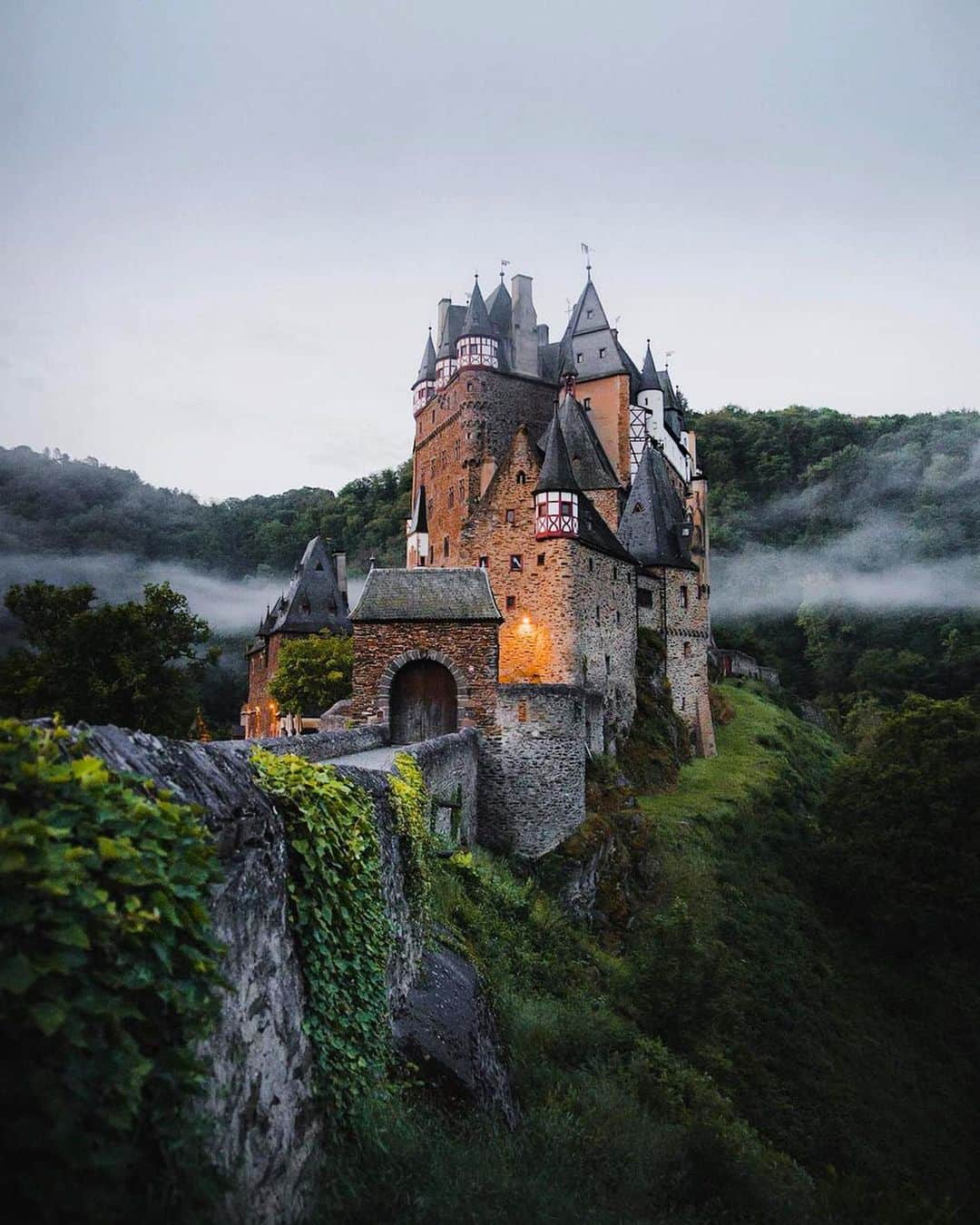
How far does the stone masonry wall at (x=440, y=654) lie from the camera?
20.8 meters

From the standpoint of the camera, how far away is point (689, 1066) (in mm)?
13773

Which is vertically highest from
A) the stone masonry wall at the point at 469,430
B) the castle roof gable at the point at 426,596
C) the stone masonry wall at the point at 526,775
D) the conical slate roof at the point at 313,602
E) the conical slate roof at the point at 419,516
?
the stone masonry wall at the point at 469,430

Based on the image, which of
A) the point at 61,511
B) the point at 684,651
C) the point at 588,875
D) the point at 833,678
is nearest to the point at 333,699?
the point at 684,651

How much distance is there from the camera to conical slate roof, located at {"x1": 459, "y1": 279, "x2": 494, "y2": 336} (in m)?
49.4

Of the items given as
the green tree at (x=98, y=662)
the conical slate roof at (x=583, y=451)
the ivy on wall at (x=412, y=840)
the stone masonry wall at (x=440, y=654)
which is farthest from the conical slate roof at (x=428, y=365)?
the ivy on wall at (x=412, y=840)

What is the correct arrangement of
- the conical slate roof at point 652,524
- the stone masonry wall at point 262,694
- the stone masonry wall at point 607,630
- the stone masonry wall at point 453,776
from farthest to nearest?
the stone masonry wall at point 262,694
the conical slate roof at point 652,524
the stone masonry wall at point 607,630
the stone masonry wall at point 453,776

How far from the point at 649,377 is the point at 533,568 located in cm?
2318

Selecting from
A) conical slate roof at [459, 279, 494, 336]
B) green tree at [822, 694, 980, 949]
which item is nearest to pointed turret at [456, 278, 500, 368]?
conical slate roof at [459, 279, 494, 336]

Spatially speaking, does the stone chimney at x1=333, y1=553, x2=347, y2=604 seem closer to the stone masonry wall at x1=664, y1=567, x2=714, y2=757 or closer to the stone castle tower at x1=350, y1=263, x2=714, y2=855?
the stone castle tower at x1=350, y1=263, x2=714, y2=855

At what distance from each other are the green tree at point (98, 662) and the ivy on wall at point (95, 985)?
25133 millimetres

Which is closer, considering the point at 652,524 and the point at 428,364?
the point at 652,524

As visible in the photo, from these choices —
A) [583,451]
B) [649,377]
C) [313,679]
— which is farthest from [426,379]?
[313,679]

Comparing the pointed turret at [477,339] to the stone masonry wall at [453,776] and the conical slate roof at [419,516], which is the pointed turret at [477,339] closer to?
the conical slate roof at [419,516]

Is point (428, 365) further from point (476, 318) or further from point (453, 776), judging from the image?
point (453, 776)
